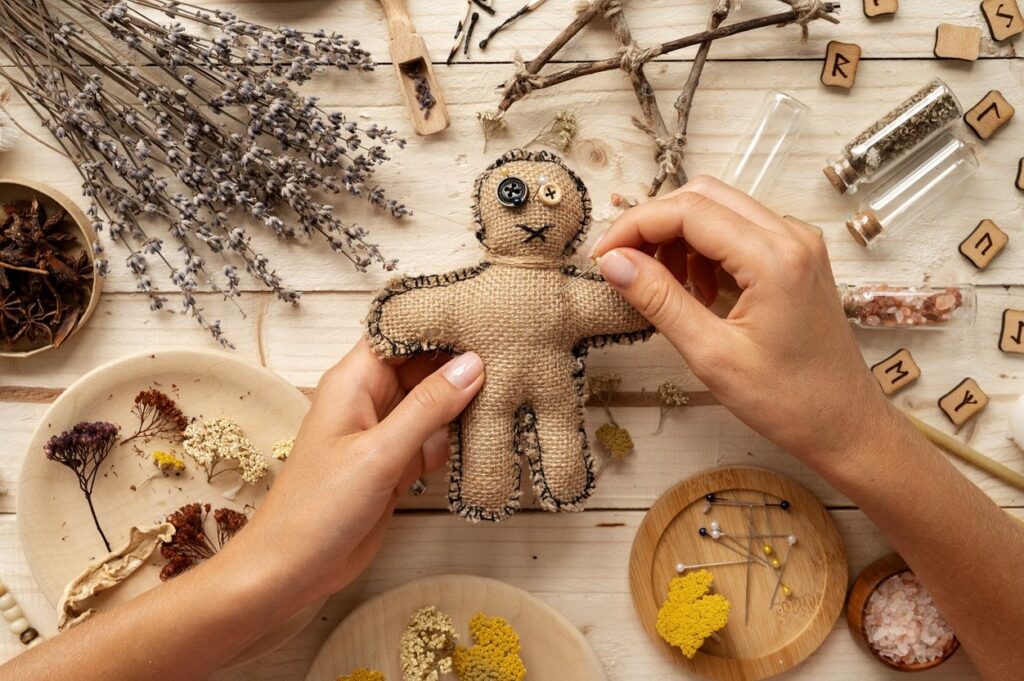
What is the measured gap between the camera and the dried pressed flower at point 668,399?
5.00 feet

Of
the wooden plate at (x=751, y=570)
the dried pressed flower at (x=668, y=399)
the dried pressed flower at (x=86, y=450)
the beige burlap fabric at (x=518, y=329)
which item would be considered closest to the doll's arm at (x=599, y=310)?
the beige burlap fabric at (x=518, y=329)

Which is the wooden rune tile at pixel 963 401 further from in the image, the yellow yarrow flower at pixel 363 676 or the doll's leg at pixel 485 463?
the yellow yarrow flower at pixel 363 676

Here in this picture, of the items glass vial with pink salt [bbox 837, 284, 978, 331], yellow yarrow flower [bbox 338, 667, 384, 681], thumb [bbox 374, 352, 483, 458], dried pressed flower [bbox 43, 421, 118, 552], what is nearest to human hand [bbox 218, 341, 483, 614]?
thumb [bbox 374, 352, 483, 458]

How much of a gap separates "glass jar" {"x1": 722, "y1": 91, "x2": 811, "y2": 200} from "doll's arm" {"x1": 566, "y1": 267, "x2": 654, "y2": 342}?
17.0 inches

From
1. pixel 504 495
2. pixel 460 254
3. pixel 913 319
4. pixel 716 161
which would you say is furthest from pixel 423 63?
pixel 913 319

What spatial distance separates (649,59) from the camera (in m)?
1.43

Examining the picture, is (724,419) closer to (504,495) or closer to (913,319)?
(913,319)

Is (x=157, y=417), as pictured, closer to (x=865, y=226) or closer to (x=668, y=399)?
(x=668, y=399)

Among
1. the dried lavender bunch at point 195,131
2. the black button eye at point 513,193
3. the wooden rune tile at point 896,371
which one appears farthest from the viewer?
the wooden rune tile at point 896,371

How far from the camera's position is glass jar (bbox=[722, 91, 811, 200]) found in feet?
5.02

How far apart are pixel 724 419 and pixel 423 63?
902 mm

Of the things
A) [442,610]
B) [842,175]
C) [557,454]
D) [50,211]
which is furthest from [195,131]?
[842,175]

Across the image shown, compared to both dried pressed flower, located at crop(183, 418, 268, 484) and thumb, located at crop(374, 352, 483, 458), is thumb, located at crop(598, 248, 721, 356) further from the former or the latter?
dried pressed flower, located at crop(183, 418, 268, 484)

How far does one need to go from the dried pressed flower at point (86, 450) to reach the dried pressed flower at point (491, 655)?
71 centimetres
